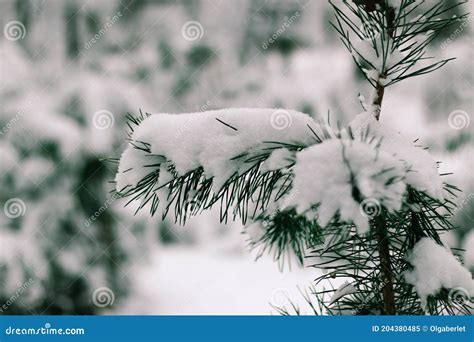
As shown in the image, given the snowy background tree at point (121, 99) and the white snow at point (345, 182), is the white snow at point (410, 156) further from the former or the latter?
the snowy background tree at point (121, 99)

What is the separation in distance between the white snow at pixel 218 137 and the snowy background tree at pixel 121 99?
263 centimetres

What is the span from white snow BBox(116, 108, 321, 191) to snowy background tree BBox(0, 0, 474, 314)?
2627mm

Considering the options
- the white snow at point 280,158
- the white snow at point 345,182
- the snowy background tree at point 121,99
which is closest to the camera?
the white snow at point 345,182

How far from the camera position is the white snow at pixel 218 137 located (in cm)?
54

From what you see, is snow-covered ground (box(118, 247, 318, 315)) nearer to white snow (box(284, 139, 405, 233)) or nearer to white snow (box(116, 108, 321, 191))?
white snow (box(116, 108, 321, 191))

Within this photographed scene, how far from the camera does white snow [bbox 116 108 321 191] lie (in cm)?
54

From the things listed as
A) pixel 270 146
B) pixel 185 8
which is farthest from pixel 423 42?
pixel 185 8

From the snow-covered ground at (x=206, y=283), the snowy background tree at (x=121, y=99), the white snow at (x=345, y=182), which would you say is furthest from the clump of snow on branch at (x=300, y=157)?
the snow-covered ground at (x=206, y=283)

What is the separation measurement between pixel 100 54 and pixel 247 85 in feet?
4.62

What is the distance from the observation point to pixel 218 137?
1.83ft

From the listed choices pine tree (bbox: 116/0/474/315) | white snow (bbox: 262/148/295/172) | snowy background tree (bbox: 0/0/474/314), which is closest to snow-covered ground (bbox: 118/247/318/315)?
snowy background tree (bbox: 0/0/474/314)

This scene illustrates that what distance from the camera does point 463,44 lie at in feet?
11.6

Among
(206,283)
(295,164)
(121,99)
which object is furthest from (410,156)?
(206,283)

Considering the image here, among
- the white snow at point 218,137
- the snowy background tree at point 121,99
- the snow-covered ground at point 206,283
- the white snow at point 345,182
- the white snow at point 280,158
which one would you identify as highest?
the snowy background tree at point 121,99
